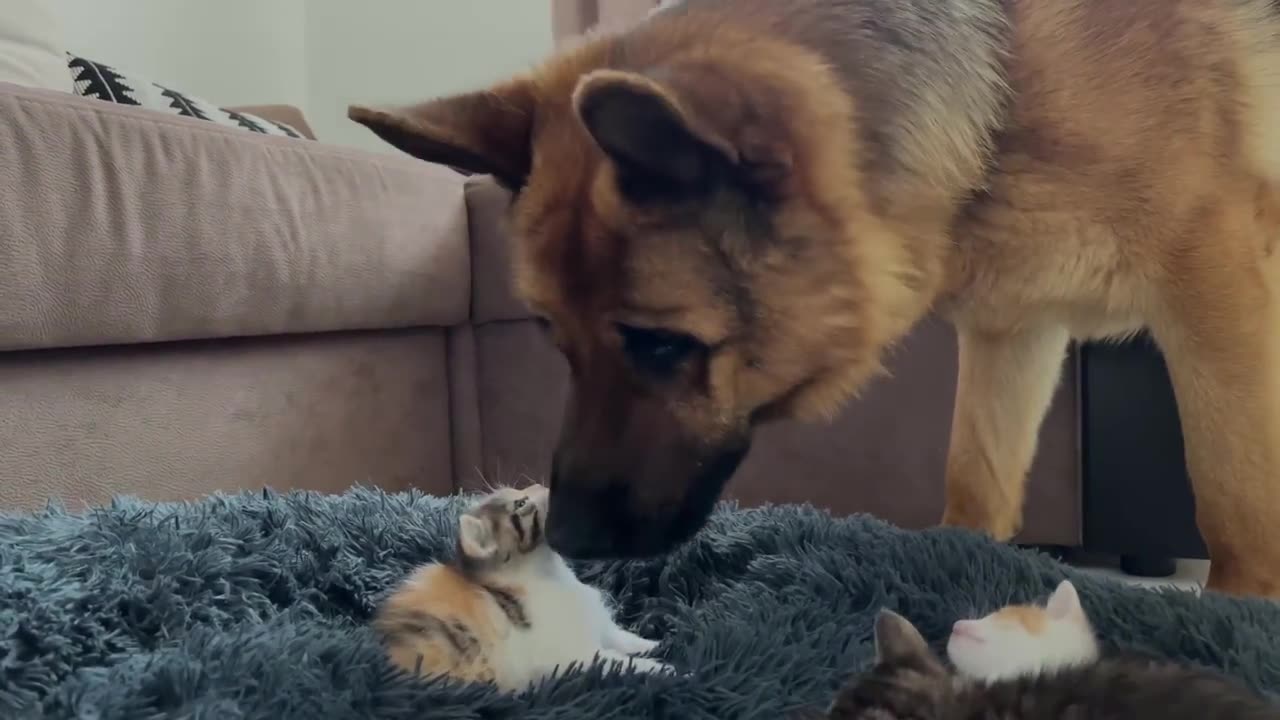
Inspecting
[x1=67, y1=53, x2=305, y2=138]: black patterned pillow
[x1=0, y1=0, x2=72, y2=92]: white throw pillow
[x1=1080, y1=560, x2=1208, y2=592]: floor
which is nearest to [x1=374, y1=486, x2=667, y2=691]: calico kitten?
[x1=1080, y1=560, x2=1208, y2=592]: floor

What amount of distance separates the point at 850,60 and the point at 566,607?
66 centimetres

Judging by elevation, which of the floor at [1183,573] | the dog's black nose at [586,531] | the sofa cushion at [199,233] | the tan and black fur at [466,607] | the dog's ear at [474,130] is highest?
the dog's ear at [474,130]

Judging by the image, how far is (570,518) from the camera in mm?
1056

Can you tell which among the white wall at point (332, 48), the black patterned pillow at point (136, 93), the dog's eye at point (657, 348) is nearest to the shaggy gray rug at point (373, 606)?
the dog's eye at point (657, 348)

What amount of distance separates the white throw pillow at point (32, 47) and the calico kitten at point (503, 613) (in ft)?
4.56

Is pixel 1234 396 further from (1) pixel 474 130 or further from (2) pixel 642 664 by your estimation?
(1) pixel 474 130

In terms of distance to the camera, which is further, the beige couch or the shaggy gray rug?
the beige couch

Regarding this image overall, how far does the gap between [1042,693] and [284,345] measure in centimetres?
139

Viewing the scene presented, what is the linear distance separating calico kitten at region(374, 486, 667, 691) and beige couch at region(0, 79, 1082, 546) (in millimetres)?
589

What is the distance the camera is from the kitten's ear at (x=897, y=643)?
2.71 ft

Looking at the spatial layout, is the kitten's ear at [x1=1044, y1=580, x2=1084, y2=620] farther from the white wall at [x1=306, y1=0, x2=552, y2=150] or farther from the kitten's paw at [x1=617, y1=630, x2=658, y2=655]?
the white wall at [x1=306, y1=0, x2=552, y2=150]

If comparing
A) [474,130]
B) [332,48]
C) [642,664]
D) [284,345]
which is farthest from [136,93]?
[332,48]

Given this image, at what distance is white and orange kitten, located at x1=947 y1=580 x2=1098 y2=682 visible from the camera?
896mm

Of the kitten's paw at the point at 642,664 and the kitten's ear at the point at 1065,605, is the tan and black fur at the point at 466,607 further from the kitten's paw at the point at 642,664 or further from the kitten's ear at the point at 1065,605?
the kitten's ear at the point at 1065,605
